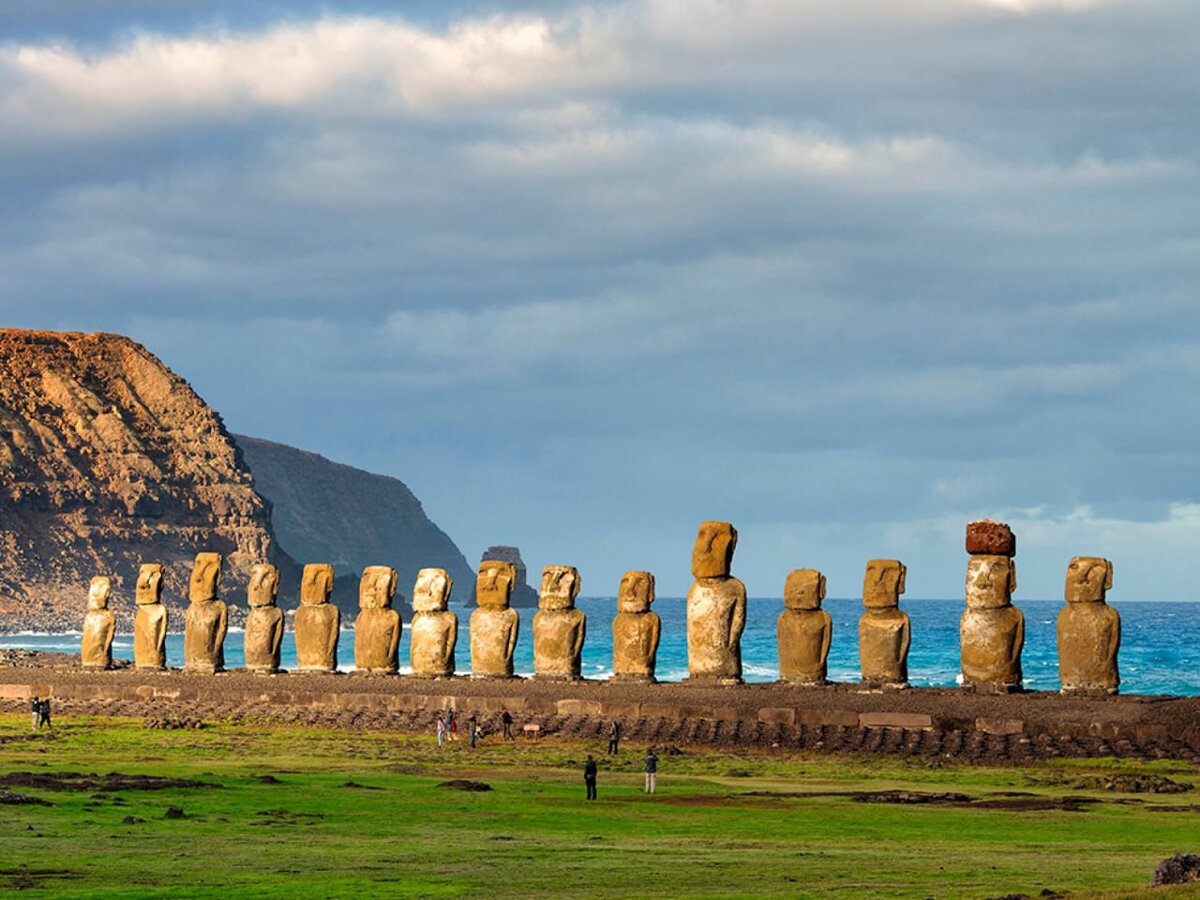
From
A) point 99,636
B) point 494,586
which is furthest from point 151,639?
point 494,586

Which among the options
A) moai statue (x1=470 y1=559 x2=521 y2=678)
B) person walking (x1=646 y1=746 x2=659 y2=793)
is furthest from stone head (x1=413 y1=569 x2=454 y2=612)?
person walking (x1=646 y1=746 x2=659 y2=793)

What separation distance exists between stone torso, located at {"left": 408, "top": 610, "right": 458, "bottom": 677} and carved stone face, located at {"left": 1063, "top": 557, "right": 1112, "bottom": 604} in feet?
41.3

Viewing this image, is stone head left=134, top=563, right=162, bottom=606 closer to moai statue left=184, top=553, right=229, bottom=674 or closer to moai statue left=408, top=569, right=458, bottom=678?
moai statue left=184, top=553, right=229, bottom=674

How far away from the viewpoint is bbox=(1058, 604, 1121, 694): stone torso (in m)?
35.6

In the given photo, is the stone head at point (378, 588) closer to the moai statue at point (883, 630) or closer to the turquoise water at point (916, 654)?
the moai statue at point (883, 630)

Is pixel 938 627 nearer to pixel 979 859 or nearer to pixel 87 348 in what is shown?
pixel 87 348

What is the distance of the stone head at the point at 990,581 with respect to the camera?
36.6 meters

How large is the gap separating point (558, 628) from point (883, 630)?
6.72m

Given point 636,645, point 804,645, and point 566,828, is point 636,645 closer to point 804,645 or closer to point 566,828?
point 804,645

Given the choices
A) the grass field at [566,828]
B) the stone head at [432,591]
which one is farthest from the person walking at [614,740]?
the stone head at [432,591]

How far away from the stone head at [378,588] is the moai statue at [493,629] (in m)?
2.23

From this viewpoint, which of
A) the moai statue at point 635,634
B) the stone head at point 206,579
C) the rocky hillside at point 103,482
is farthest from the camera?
the rocky hillside at point 103,482

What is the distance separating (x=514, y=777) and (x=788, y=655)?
8839 mm

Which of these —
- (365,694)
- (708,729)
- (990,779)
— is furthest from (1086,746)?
(365,694)
